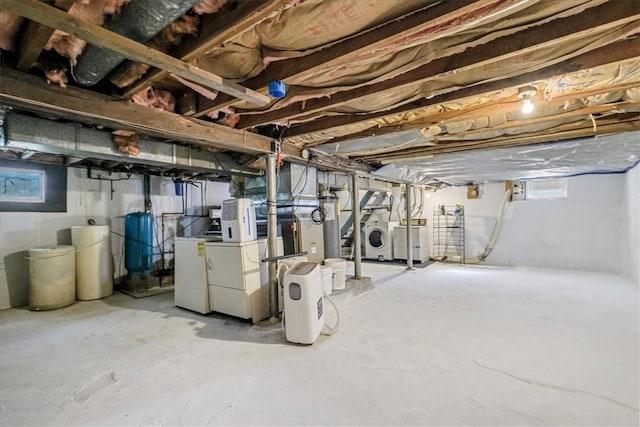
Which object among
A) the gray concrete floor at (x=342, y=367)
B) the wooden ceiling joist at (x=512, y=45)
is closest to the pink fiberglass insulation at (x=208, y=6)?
the wooden ceiling joist at (x=512, y=45)

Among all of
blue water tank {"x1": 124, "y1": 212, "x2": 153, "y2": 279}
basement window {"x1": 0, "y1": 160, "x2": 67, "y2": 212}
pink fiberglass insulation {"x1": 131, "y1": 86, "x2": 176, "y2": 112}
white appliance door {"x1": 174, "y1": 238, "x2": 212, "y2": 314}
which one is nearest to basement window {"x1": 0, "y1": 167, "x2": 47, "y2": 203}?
basement window {"x1": 0, "y1": 160, "x2": 67, "y2": 212}

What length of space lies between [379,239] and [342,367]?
16.9ft

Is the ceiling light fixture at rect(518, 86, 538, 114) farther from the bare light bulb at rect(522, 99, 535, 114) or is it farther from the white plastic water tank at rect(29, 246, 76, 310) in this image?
the white plastic water tank at rect(29, 246, 76, 310)

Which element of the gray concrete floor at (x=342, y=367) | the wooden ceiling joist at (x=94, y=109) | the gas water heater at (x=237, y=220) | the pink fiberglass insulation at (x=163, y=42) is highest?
the pink fiberglass insulation at (x=163, y=42)

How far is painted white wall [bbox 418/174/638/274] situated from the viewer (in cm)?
548

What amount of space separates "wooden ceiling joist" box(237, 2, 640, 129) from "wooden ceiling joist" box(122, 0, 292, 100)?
3.04 ft

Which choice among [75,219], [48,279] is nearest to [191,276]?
[48,279]

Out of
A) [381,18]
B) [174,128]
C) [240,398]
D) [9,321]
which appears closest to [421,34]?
[381,18]

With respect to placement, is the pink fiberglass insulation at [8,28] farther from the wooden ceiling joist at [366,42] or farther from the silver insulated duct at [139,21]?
the wooden ceiling joist at [366,42]

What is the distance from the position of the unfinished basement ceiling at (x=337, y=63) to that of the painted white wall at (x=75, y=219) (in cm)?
265

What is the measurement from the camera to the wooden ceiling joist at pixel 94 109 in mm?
1683

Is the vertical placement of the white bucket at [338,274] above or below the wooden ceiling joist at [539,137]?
below

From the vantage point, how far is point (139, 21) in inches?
46.8

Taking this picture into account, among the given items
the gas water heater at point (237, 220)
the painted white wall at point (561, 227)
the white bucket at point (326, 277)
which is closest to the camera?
the gas water heater at point (237, 220)
